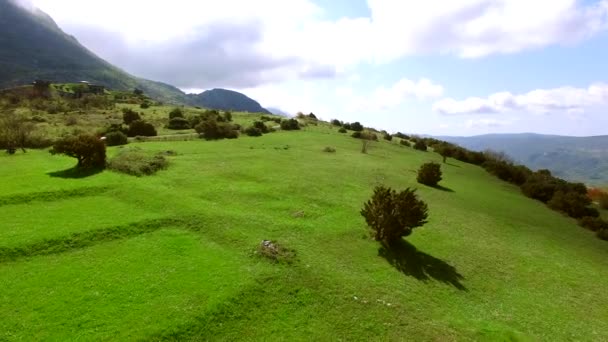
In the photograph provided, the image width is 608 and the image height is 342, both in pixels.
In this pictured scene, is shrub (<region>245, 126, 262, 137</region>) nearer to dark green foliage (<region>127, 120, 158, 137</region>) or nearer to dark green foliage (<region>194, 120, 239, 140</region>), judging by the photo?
dark green foliage (<region>194, 120, 239, 140</region>)

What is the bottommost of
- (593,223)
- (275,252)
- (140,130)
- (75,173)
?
(593,223)

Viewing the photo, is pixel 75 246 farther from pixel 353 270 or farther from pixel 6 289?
pixel 353 270

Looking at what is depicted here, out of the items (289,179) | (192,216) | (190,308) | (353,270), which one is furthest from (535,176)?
(190,308)

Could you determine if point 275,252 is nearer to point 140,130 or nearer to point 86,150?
point 86,150

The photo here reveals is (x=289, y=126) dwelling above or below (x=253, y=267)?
above

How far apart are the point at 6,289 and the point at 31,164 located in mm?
16718

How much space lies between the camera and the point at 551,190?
44.0 metres

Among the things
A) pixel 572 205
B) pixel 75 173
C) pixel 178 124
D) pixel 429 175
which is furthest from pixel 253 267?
pixel 178 124

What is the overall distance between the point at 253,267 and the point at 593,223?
1266 inches

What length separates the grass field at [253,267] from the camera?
40.3 ft

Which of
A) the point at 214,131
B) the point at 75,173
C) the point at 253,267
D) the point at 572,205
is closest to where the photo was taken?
the point at 253,267

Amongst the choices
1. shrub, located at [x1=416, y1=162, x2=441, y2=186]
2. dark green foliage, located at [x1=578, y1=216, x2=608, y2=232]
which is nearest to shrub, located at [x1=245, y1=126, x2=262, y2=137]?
shrub, located at [x1=416, y1=162, x2=441, y2=186]

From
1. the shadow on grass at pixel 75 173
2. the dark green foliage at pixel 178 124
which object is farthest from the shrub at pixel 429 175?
the dark green foliage at pixel 178 124

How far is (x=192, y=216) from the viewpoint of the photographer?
1923 centimetres
